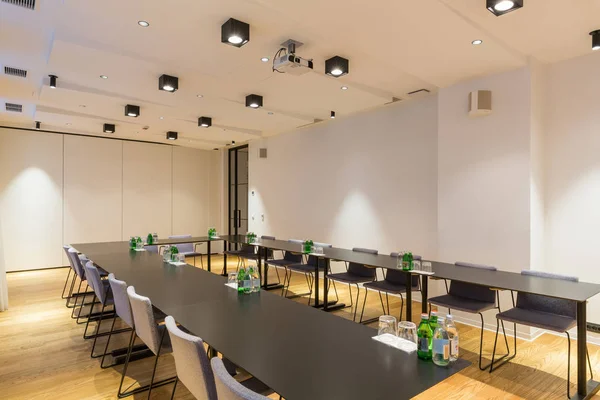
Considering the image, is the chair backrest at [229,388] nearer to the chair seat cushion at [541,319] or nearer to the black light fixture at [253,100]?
the chair seat cushion at [541,319]

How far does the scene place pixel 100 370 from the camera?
123 inches

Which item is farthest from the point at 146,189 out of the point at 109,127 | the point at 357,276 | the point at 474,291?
the point at 474,291

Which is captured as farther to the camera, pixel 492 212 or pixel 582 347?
pixel 492 212

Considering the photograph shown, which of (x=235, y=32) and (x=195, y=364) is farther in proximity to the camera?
(x=235, y=32)

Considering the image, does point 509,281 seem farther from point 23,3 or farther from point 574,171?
point 23,3

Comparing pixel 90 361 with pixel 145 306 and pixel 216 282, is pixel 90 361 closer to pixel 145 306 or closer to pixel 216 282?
pixel 216 282

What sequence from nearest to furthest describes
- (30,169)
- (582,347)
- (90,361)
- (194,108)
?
(582,347)
(90,361)
(194,108)
(30,169)

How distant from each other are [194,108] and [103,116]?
1907 mm

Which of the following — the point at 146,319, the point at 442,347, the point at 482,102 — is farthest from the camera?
the point at 482,102

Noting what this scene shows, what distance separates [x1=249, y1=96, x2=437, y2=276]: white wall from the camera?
5.27 metres

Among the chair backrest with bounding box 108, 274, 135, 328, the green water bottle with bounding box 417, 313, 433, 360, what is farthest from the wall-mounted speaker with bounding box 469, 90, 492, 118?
the chair backrest with bounding box 108, 274, 135, 328

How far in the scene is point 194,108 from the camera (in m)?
5.79

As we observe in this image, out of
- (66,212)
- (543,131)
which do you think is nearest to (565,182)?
(543,131)

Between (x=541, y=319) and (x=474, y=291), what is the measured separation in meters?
0.73
